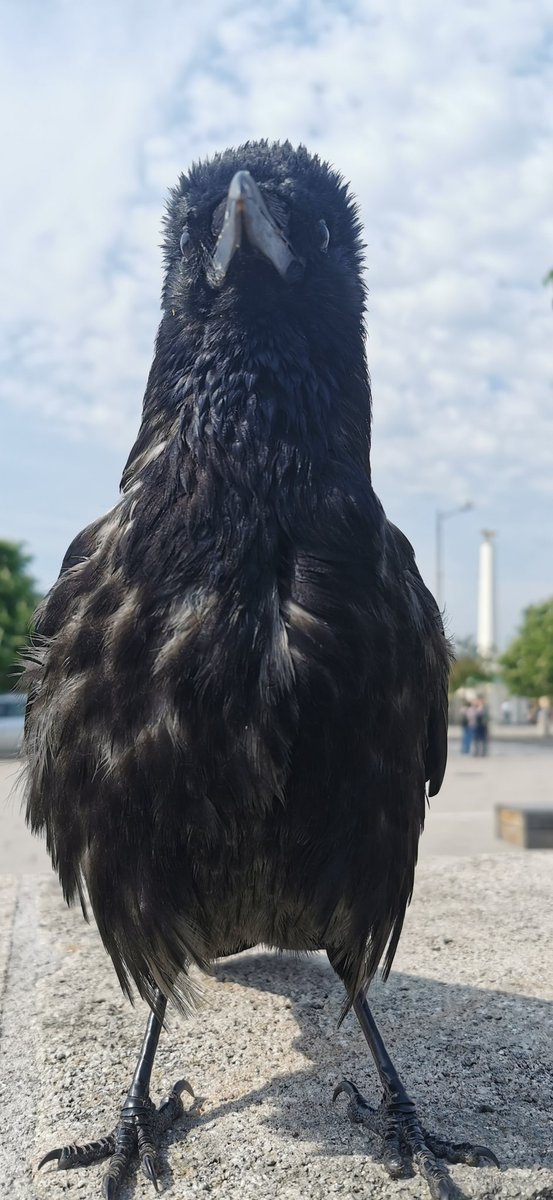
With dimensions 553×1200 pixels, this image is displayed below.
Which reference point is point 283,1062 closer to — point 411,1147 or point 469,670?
point 411,1147

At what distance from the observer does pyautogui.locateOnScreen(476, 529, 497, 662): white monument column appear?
85.2 metres

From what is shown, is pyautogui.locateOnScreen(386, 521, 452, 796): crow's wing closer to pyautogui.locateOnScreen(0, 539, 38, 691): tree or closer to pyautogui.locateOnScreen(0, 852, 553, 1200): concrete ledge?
pyautogui.locateOnScreen(0, 852, 553, 1200): concrete ledge

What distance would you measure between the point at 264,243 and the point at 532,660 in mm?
47121

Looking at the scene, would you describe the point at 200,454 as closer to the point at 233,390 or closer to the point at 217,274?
the point at 233,390

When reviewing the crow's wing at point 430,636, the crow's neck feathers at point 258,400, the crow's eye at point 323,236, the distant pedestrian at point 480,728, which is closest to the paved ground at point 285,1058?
the crow's wing at point 430,636

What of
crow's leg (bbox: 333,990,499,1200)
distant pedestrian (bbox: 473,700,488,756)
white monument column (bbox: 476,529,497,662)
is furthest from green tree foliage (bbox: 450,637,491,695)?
crow's leg (bbox: 333,990,499,1200)

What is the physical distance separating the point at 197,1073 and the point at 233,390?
244 centimetres

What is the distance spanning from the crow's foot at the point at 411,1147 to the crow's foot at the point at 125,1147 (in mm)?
654

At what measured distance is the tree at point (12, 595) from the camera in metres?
36.1

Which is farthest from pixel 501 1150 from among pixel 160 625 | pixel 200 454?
pixel 200 454

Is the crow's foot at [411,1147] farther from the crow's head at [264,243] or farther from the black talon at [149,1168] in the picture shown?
the crow's head at [264,243]

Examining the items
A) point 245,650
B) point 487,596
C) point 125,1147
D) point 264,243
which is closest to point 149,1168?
point 125,1147

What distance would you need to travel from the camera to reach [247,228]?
2.48 meters

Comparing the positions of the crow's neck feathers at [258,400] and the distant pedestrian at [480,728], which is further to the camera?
the distant pedestrian at [480,728]
